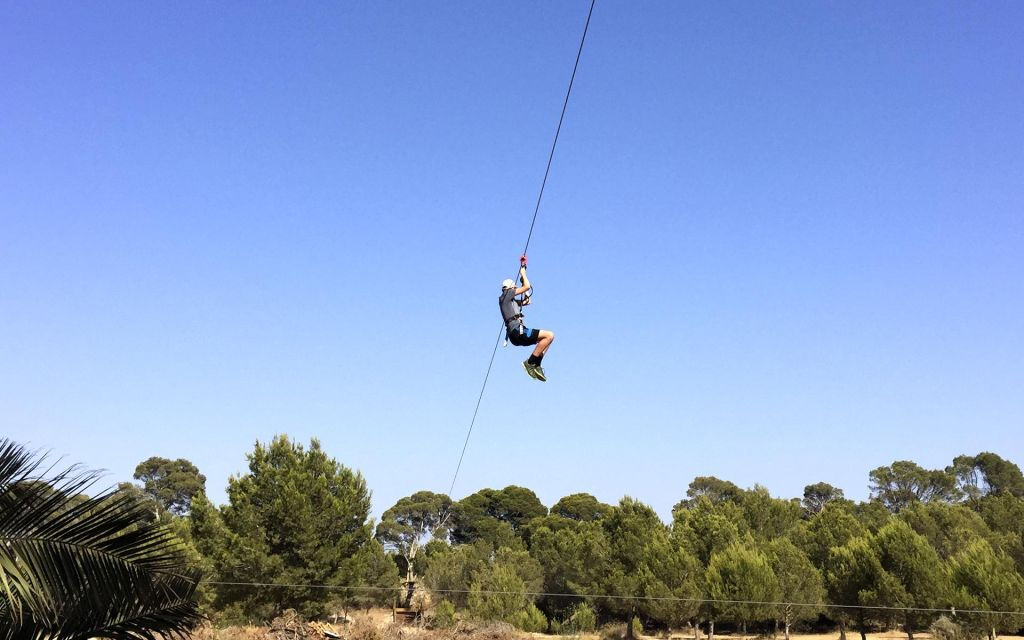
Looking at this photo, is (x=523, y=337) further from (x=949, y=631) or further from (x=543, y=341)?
(x=949, y=631)

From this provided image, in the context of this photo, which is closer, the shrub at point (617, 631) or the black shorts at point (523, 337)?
the black shorts at point (523, 337)

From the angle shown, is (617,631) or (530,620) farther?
(617,631)

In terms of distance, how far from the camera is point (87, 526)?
213 inches

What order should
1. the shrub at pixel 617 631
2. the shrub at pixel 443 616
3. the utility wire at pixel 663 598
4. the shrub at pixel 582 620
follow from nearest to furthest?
1. the utility wire at pixel 663 598
2. the shrub at pixel 443 616
3. the shrub at pixel 582 620
4. the shrub at pixel 617 631

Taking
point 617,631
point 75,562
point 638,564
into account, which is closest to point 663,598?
point 638,564

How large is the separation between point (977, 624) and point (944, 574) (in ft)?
10.9

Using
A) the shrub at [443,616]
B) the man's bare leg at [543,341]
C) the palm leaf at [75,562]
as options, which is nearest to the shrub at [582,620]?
the shrub at [443,616]

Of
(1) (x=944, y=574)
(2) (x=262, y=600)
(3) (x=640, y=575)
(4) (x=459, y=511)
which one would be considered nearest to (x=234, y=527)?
(2) (x=262, y=600)

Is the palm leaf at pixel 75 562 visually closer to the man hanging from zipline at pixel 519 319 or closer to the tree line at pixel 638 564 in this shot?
the man hanging from zipline at pixel 519 319

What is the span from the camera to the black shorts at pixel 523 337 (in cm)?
1209

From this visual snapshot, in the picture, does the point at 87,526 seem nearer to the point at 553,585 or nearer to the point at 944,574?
the point at 944,574

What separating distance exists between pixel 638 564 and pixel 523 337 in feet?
128

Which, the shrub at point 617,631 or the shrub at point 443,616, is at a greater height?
the shrub at point 617,631

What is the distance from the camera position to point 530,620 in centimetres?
4516
